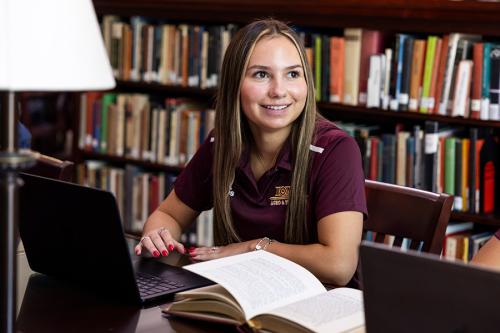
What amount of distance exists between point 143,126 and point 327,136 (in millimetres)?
1955

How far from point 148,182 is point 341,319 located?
2.65 metres

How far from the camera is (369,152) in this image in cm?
321

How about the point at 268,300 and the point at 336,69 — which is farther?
the point at 336,69

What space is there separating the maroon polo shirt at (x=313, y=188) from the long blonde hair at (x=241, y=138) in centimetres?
2

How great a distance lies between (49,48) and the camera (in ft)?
3.07

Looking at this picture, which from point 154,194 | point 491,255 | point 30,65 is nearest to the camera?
point 30,65

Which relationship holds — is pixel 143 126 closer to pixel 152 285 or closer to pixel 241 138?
pixel 241 138

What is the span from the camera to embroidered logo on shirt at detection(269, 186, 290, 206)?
2062 mm

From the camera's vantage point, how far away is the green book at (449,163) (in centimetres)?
301

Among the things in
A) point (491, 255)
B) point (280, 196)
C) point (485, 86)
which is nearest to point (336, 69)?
point (485, 86)

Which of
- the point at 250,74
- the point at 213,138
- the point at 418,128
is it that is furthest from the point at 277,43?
the point at 418,128

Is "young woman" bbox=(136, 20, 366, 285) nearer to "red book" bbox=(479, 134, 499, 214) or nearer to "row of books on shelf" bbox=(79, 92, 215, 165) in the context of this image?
"red book" bbox=(479, 134, 499, 214)

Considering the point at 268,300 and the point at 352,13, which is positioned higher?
the point at 352,13

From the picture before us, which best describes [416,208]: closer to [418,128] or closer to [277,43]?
[277,43]
